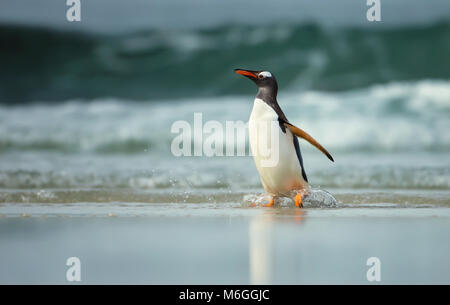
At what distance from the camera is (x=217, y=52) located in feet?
58.0

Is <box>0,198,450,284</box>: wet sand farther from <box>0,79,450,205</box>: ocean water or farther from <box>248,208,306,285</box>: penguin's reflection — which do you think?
<box>0,79,450,205</box>: ocean water

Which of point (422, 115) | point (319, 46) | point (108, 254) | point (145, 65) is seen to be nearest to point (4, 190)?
point (108, 254)

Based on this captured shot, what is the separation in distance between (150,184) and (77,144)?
517cm

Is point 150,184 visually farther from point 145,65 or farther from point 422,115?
point 145,65

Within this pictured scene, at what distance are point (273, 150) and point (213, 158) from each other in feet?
15.1

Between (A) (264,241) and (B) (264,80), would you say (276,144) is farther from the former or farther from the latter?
(A) (264,241)

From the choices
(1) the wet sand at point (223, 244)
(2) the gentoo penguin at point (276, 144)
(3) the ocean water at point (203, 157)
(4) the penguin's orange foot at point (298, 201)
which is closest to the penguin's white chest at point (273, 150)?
(2) the gentoo penguin at point (276, 144)

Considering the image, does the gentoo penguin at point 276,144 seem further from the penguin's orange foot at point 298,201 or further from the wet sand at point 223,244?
the wet sand at point 223,244

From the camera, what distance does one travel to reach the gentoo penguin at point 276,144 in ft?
17.1

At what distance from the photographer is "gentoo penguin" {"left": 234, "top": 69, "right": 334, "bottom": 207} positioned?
521cm

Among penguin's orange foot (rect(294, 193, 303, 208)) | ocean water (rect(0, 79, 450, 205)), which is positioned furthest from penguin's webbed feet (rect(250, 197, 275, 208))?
ocean water (rect(0, 79, 450, 205))

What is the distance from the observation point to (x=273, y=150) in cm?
522

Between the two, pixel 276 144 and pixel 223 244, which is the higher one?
pixel 276 144

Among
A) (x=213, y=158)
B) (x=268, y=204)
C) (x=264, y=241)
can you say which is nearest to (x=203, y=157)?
(x=213, y=158)
